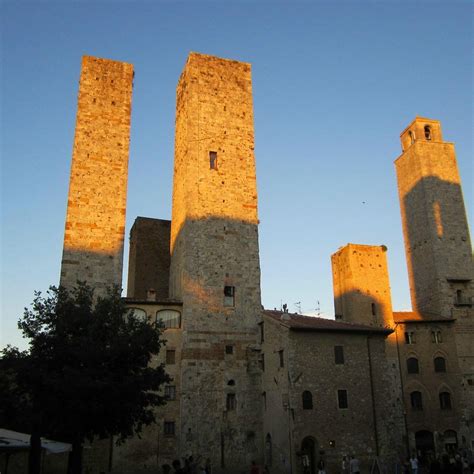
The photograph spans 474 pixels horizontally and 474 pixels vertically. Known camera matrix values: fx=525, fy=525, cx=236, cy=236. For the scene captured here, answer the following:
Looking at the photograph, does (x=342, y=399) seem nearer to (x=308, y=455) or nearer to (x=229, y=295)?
(x=308, y=455)

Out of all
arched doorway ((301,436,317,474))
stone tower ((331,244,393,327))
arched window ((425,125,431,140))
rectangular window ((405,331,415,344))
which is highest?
arched window ((425,125,431,140))

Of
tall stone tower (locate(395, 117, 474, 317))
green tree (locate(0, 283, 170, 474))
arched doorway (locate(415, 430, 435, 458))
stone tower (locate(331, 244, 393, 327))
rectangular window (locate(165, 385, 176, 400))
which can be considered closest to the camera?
green tree (locate(0, 283, 170, 474))

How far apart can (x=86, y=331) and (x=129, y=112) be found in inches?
654

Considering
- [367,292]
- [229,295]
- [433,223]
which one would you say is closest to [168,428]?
[229,295]

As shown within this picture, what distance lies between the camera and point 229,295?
28.3 metres

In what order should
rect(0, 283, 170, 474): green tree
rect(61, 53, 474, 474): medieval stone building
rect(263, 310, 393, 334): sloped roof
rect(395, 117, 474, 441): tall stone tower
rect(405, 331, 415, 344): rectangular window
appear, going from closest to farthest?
rect(0, 283, 170, 474): green tree, rect(61, 53, 474, 474): medieval stone building, rect(263, 310, 393, 334): sloped roof, rect(405, 331, 415, 344): rectangular window, rect(395, 117, 474, 441): tall stone tower

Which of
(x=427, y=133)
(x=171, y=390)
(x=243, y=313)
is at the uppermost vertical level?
(x=427, y=133)

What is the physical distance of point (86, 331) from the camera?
1814 cm

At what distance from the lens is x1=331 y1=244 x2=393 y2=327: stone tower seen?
117 ft

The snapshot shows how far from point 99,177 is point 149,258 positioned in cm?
861

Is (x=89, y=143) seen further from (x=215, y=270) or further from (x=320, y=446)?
(x=320, y=446)

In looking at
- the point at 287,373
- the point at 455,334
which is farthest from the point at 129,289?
the point at 455,334

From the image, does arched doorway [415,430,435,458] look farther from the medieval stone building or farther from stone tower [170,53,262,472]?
stone tower [170,53,262,472]

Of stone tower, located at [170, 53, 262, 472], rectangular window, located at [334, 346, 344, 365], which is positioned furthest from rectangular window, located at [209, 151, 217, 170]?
rectangular window, located at [334, 346, 344, 365]
